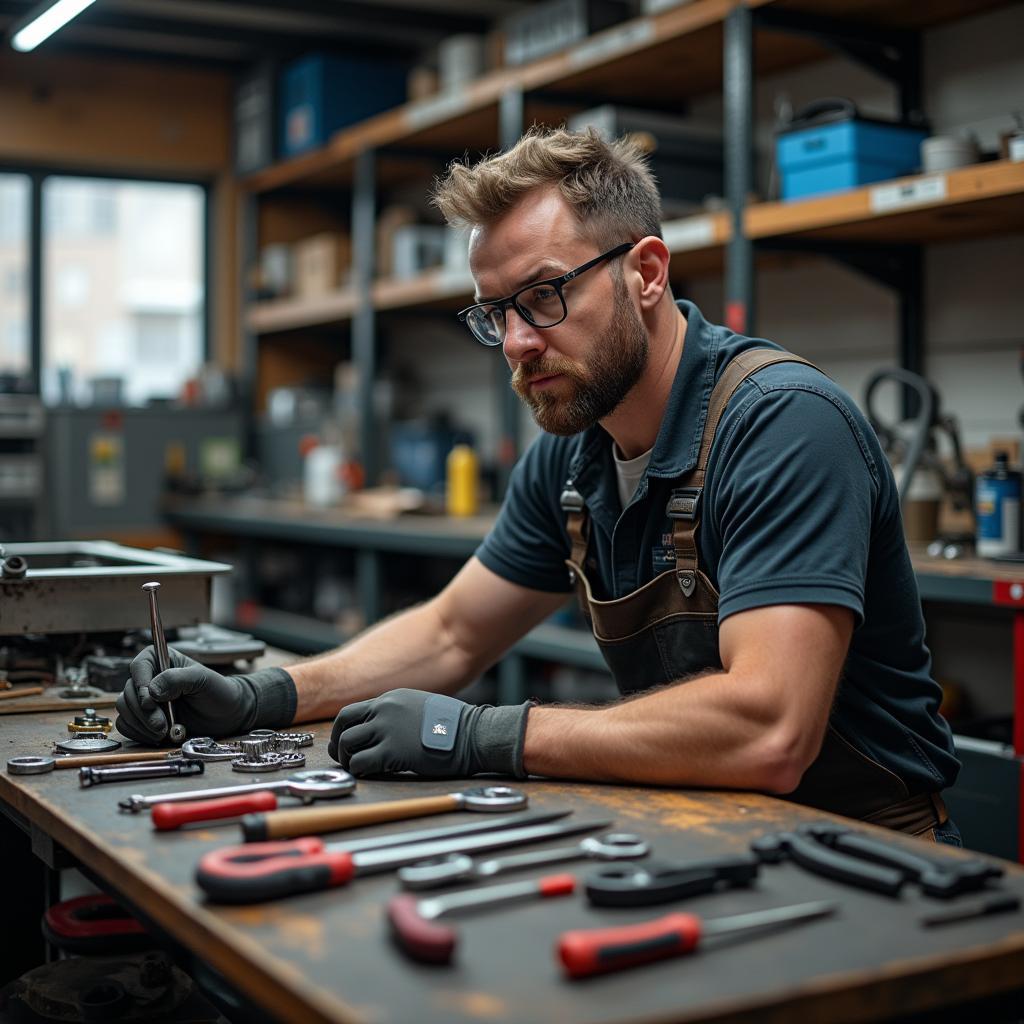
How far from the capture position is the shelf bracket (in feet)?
10.2

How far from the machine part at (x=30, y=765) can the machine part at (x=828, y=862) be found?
30.3 inches

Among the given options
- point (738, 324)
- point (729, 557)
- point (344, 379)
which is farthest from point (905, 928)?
point (344, 379)

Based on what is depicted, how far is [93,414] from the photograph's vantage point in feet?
17.6

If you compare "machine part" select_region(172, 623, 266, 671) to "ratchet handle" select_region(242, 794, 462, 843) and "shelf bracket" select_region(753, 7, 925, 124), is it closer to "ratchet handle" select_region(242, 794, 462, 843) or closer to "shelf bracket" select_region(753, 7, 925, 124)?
"ratchet handle" select_region(242, 794, 462, 843)

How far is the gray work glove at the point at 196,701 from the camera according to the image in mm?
1520

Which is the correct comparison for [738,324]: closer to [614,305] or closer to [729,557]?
[614,305]

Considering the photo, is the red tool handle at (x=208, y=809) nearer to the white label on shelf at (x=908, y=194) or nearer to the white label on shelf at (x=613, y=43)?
the white label on shelf at (x=908, y=194)

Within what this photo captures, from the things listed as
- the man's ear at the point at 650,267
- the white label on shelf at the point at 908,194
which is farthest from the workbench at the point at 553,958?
the white label on shelf at the point at 908,194

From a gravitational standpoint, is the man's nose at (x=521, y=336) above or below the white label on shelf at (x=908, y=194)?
below

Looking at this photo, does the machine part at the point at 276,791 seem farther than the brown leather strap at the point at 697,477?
No

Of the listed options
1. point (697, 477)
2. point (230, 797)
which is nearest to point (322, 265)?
point (697, 477)

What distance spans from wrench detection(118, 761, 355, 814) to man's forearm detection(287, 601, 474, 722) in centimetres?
38

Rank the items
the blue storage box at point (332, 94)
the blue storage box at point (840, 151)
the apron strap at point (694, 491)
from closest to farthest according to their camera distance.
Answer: the apron strap at point (694, 491)
the blue storage box at point (840, 151)
the blue storage box at point (332, 94)

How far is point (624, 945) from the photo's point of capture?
34.5 inches
